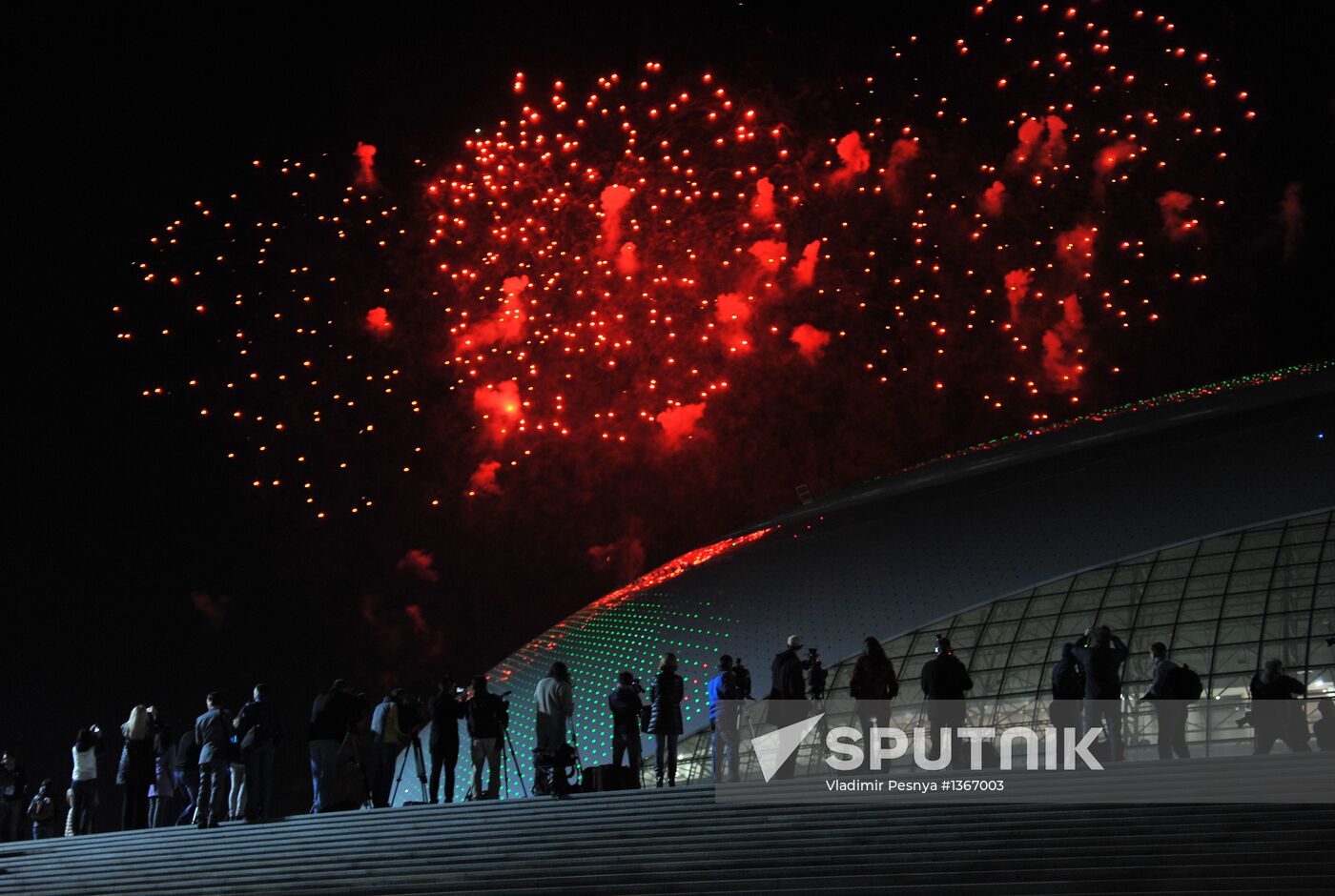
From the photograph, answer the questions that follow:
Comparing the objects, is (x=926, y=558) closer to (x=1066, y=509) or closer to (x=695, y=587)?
(x=1066, y=509)

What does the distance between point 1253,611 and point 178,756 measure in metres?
12.4

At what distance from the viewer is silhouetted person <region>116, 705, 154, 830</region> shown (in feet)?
53.7

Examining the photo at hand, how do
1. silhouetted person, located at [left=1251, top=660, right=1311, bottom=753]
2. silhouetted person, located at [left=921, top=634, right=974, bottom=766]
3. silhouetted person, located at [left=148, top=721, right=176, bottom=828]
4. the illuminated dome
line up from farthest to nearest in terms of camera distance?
the illuminated dome < silhouetted person, located at [left=148, top=721, right=176, bottom=828] < silhouetted person, located at [left=921, top=634, right=974, bottom=766] < silhouetted person, located at [left=1251, top=660, right=1311, bottom=753]

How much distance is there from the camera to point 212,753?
14891 mm

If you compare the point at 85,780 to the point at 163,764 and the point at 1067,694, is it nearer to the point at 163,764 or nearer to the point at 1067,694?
the point at 163,764

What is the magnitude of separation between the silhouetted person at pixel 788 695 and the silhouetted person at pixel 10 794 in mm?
9825

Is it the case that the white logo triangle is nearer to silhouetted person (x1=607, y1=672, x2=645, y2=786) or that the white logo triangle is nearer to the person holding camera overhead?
silhouetted person (x1=607, y1=672, x2=645, y2=786)

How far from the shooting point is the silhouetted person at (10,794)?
18125 millimetres

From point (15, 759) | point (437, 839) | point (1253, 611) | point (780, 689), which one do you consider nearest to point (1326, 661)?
point (1253, 611)

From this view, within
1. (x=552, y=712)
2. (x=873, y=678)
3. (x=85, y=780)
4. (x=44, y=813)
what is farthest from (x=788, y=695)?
(x=44, y=813)

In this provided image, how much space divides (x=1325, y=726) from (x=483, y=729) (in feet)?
26.9

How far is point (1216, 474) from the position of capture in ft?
65.1

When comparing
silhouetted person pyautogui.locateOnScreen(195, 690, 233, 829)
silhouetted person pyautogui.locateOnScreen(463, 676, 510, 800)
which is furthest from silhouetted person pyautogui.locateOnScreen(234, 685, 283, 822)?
silhouetted person pyautogui.locateOnScreen(463, 676, 510, 800)

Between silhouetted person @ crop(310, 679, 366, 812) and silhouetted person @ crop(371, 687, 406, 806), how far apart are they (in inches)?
25.7
